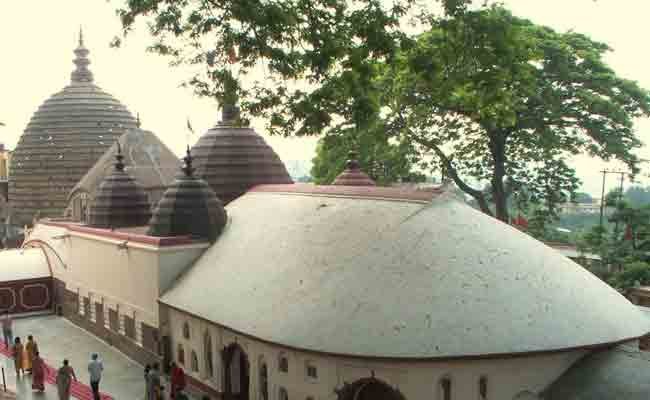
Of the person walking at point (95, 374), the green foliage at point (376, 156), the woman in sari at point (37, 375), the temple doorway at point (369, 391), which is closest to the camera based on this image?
the temple doorway at point (369, 391)

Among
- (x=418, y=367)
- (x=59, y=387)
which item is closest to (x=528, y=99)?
(x=418, y=367)

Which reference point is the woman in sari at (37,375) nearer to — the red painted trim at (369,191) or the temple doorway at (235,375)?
the temple doorway at (235,375)

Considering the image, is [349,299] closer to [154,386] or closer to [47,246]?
[154,386]

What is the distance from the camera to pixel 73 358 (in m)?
21.4

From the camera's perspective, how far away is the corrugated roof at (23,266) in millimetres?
29109

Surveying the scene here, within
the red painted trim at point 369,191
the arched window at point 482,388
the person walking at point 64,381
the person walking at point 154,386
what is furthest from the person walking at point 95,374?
the arched window at point 482,388

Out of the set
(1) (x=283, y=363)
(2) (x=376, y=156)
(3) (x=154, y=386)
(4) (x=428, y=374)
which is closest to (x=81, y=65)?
(2) (x=376, y=156)

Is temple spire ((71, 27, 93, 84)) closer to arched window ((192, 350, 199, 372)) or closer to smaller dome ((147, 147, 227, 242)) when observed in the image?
smaller dome ((147, 147, 227, 242))

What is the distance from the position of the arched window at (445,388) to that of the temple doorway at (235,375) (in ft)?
17.9

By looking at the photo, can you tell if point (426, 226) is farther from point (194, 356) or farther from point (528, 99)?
point (528, 99)

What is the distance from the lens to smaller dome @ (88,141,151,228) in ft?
82.1

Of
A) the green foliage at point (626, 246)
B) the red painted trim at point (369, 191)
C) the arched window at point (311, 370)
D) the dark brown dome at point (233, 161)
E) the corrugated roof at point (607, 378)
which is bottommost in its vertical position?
the arched window at point (311, 370)

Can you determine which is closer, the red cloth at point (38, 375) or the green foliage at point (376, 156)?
the red cloth at point (38, 375)

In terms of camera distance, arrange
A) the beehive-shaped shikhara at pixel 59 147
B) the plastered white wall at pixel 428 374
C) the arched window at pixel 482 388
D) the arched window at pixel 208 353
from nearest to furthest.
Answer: the plastered white wall at pixel 428 374 → the arched window at pixel 482 388 → the arched window at pixel 208 353 → the beehive-shaped shikhara at pixel 59 147
